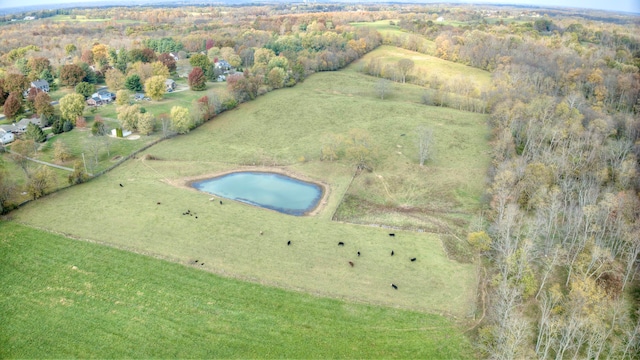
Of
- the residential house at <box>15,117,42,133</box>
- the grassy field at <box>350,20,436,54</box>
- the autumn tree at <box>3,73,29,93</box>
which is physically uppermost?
the grassy field at <box>350,20,436,54</box>

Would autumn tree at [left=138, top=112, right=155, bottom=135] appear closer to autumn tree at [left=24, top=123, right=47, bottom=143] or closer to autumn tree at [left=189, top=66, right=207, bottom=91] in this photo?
autumn tree at [left=24, top=123, right=47, bottom=143]

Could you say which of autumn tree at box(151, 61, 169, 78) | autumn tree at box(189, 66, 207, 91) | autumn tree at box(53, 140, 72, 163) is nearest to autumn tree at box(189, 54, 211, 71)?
autumn tree at box(151, 61, 169, 78)

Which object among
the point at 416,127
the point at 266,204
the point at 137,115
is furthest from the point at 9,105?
the point at 416,127

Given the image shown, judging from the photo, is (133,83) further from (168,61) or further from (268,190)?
(268,190)

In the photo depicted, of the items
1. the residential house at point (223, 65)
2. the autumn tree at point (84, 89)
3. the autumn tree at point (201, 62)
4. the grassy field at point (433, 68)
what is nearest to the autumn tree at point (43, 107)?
the autumn tree at point (84, 89)

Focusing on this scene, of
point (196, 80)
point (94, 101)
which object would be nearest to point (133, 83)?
point (94, 101)

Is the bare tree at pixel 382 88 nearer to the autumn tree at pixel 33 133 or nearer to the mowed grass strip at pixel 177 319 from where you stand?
the mowed grass strip at pixel 177 319

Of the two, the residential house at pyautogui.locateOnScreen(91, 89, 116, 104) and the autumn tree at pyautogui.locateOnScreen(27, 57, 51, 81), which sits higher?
the autumn tree at pyautogui.locateOnScreen(27, 57, 51, 81)
